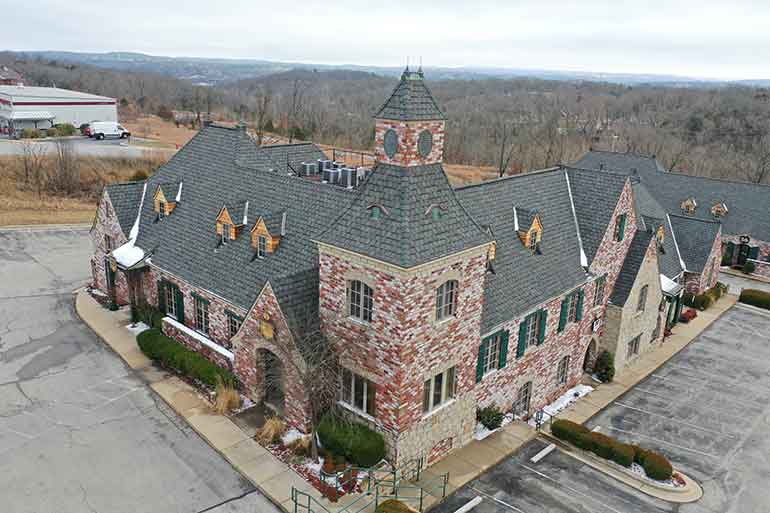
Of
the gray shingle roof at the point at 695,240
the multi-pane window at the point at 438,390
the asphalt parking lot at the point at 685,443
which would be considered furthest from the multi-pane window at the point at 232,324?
the gray shingle roof at the point at 695,240

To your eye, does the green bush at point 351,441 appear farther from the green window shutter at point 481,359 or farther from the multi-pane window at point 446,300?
the green window shutter at point 481,359

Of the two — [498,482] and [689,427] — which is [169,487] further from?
[689,427]

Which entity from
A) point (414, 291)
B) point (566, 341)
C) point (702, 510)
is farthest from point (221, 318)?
point (702, 510)

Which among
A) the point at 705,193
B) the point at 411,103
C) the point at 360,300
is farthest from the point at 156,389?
the point at 705,193

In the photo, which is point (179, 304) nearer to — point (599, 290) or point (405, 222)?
point (405, 222)

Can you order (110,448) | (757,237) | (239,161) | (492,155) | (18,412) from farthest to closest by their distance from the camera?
(492,155) < (757,237) < (239,161) < (18,412) < (110,448)

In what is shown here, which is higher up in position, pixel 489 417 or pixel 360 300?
pixel 360 300
